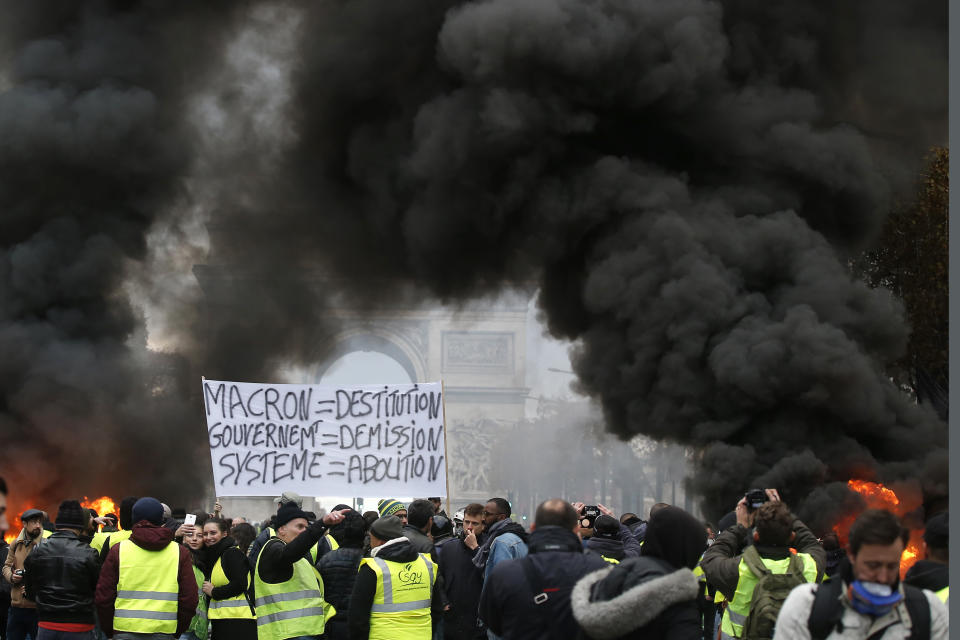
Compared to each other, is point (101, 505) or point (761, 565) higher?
point (101, 505)

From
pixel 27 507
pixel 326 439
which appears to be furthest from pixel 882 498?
pixel 27 507

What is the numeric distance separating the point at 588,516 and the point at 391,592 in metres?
2.74

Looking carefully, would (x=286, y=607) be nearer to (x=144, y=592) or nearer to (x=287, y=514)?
(x=287, y=514)

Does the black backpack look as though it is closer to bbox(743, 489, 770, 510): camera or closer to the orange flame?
bbox(743, 489, 770, 510): camera

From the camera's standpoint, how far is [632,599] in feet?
13.2

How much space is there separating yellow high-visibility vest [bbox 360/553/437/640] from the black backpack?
2.96 metres

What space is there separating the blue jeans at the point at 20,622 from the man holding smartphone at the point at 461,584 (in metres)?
2.82

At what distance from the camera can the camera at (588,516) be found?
8.41 m

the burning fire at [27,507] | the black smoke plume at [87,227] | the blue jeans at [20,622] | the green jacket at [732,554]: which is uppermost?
the black smoke plume at [87,227]

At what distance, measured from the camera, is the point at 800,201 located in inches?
585

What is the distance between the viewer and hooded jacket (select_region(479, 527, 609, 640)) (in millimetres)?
4457

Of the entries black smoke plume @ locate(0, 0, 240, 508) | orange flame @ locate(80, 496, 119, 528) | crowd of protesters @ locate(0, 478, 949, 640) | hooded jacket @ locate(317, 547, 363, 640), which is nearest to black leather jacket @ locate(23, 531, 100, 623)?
crowd of protesters @ locate(0, 478, 949, 640)

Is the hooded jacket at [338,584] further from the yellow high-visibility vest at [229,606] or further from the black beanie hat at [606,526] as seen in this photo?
the black beanie hat at [606,526]

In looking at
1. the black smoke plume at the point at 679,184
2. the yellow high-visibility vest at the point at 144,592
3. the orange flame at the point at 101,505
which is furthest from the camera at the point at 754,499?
the orange flame at the point at 101,505
